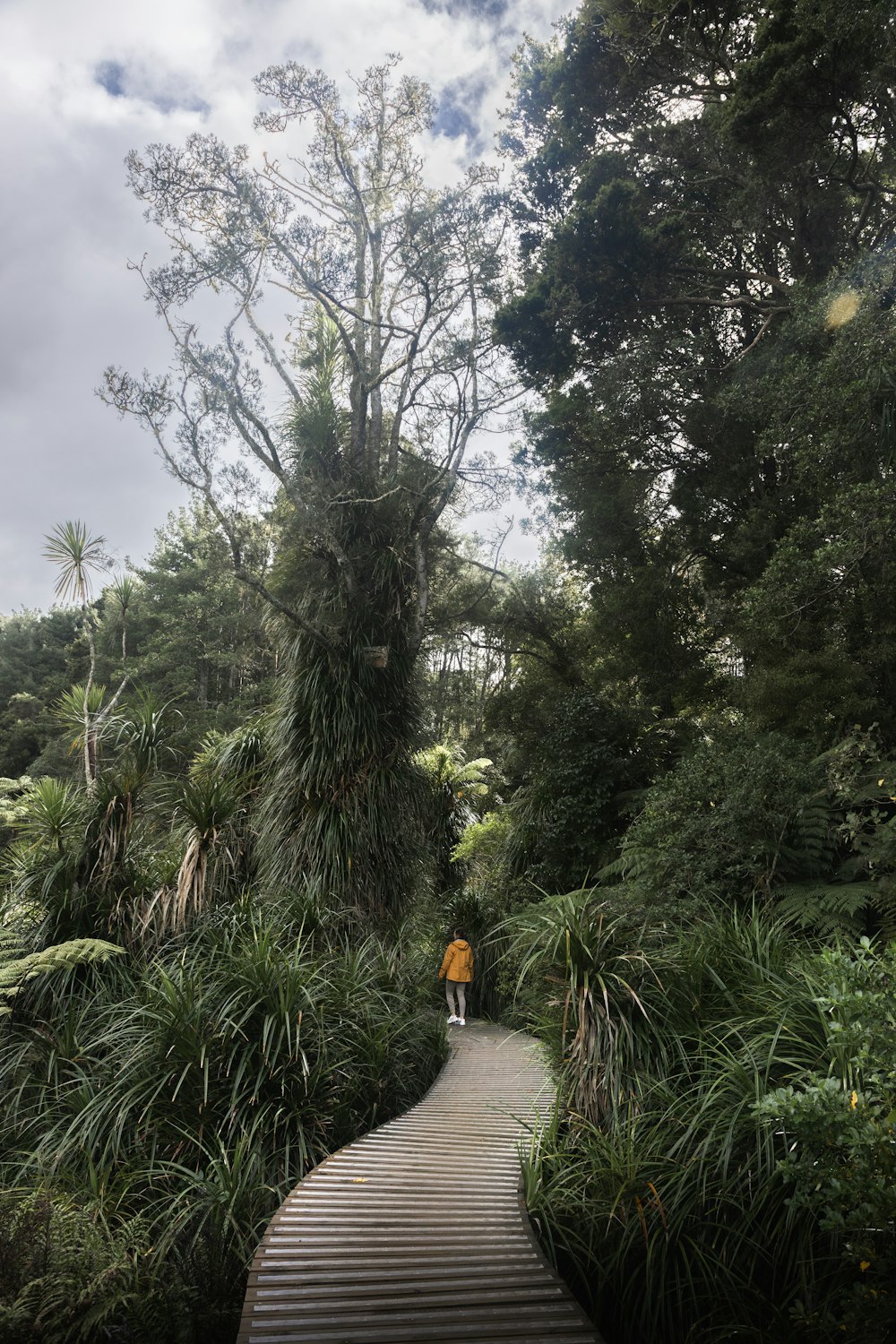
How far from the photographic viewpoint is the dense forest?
423 cm

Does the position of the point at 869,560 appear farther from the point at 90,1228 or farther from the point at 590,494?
the point at 90,1228

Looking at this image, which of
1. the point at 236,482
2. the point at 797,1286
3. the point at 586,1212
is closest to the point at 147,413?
the point at 236,482

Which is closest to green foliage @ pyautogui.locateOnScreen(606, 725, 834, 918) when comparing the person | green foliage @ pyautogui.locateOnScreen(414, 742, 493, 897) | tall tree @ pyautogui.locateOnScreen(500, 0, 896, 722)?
tall tree @ pyautogui.locateOnScreen(500, 0, 896, 722)

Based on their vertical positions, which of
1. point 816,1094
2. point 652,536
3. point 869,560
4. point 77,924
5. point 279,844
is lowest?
point 816,1094

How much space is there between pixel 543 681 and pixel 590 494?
3.28 meters

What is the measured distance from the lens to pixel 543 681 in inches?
588

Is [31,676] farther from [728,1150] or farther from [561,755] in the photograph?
[728,1150]

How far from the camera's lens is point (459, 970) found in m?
9.80

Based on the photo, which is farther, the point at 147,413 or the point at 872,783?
the point at 147,413

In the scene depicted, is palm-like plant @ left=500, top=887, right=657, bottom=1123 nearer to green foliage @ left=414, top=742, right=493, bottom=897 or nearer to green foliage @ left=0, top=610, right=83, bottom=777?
green foliage @ left=414, top=742, right=493, bottom=897

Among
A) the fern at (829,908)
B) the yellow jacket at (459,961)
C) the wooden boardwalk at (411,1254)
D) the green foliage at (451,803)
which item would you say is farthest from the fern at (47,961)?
the green foliage at (451,803)

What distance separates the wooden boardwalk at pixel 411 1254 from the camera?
3.33 m

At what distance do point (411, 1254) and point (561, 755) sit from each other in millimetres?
9198

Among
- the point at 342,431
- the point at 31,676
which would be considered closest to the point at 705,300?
the point at 342,431
